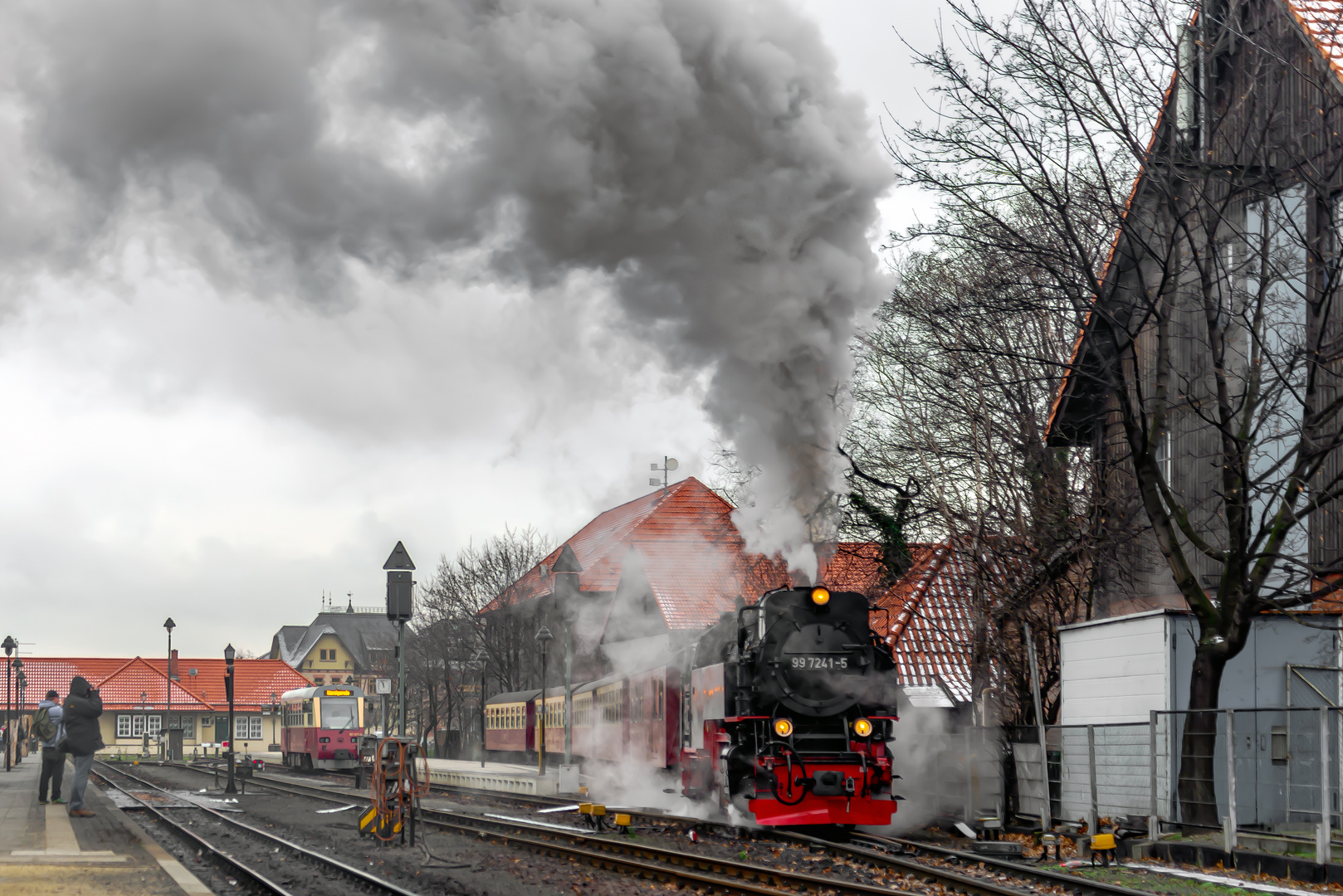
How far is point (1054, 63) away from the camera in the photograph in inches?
611

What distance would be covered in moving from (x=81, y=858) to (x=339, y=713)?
101 feet

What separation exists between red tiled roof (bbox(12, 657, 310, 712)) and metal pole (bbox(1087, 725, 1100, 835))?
67037mm

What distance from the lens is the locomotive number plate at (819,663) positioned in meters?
15.5

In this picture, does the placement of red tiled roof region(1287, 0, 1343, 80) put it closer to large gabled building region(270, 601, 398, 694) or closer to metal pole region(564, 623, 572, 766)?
metal pole region(564, 623, 572, 766)

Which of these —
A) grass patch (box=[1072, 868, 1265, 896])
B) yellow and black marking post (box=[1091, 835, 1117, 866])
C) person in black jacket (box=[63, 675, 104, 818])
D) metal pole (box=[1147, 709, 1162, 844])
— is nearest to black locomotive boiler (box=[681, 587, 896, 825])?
yellow and black marking post (box=[1091, 835, 1117, 866])

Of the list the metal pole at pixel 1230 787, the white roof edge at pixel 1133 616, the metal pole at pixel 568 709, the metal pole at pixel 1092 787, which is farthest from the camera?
the metal pole at pixel 568 709

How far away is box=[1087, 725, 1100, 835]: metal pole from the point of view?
15.2 m

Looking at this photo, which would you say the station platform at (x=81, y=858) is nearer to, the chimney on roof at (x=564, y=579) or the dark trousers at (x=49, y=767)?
the dark trousers at (x=49, y=767)

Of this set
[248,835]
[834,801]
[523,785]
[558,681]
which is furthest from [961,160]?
[558,681]

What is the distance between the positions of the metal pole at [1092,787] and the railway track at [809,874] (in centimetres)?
232

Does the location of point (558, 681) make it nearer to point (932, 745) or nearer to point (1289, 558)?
point (932, 745)

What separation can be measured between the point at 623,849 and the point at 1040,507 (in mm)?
9491

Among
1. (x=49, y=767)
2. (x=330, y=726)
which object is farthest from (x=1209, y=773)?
(x=330, y=726)

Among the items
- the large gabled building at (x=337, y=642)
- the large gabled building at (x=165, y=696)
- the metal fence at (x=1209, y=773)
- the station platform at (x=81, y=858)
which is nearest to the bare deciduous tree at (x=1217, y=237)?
the metal fence at (x=1209, y=773)
